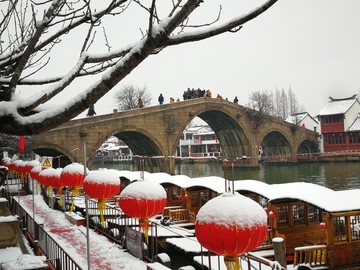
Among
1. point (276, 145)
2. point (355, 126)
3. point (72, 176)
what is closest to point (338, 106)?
point (355, 126)

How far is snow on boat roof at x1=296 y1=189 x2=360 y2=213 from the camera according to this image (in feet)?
30.0

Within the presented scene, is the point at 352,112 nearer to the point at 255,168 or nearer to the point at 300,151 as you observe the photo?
the point at 300,151

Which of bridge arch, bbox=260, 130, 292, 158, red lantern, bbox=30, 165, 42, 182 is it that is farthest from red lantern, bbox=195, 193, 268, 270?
bridge arch, bbox=260, 130, 292, 158

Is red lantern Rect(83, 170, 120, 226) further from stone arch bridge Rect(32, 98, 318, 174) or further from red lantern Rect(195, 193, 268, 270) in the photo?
stone arch bridge Rect(32, 98, 318, 174)

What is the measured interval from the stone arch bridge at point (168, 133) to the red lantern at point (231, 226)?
714 inches

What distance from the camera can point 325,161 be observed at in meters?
44.8

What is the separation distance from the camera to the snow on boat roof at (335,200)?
9.13 metres

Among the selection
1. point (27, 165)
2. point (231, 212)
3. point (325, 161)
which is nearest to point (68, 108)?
point (231, 212)

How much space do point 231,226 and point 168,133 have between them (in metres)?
32.2

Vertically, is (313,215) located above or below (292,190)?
below

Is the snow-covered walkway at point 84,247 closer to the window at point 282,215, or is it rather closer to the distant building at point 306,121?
the window at point 282,215

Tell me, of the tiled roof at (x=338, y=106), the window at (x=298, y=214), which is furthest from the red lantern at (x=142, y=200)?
the tiled roof at (x=338, y=106)

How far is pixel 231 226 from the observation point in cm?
378

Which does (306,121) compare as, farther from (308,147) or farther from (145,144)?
(145,144)
